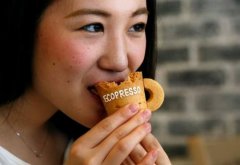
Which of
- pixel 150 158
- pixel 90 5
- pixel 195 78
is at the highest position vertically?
pixel 90 5

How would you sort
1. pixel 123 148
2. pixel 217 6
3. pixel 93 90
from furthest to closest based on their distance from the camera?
pixel 217 6 < pixel 93 90 < pixel 123 148

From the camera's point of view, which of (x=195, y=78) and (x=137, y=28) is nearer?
(x=137, y=28)

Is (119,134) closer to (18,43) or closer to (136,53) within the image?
(136,53)

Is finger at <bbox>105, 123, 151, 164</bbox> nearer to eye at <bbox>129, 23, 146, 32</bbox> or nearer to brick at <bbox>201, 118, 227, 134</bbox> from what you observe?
eye at <bbox>129, 23, 146, 32</bbox>

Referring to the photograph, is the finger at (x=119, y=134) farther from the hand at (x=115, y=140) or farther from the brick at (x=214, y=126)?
the brick at (x=214, y=126)

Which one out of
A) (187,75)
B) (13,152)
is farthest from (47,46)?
(187,75)

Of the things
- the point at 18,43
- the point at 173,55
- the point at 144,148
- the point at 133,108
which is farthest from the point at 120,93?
the point at 173,55

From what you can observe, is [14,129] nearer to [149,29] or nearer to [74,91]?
[74,91]
